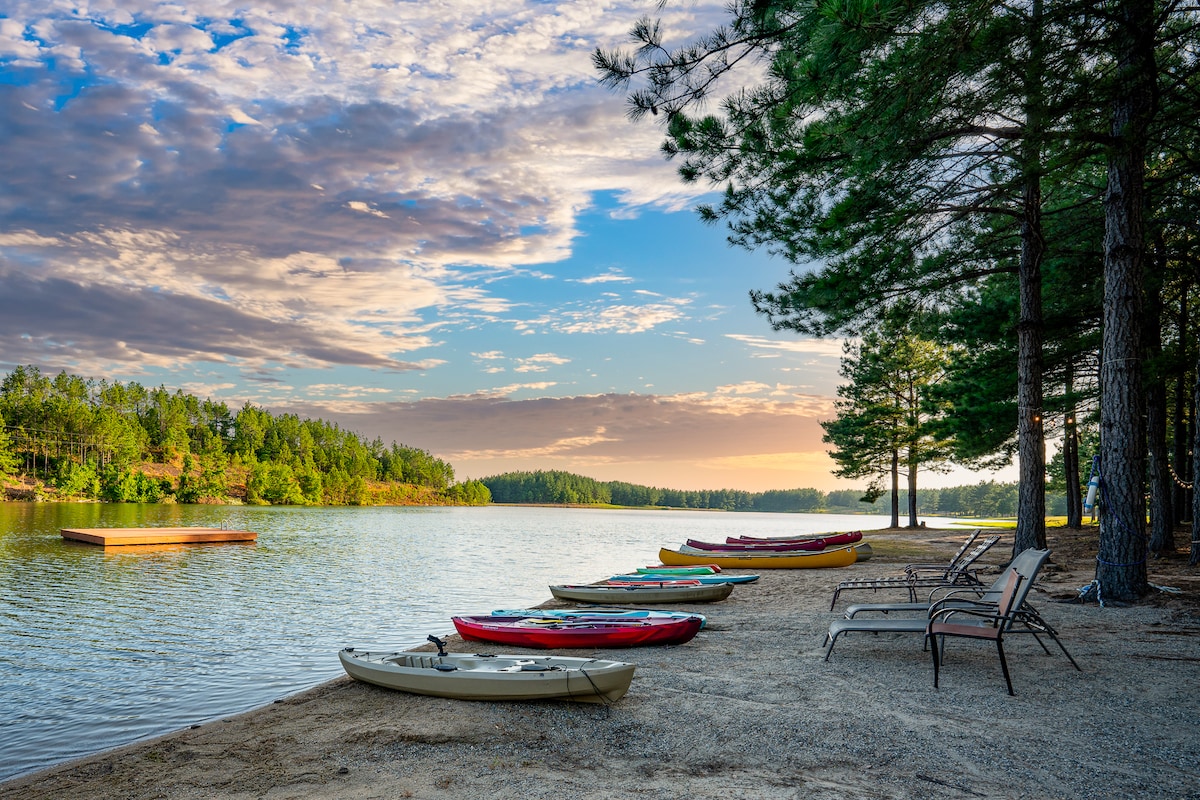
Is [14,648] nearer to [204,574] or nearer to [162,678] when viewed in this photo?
[162,678]

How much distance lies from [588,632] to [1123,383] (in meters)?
8.34

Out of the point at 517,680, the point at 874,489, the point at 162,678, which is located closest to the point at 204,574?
the point at 162,678

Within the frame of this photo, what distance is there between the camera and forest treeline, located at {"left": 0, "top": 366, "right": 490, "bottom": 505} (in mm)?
84938

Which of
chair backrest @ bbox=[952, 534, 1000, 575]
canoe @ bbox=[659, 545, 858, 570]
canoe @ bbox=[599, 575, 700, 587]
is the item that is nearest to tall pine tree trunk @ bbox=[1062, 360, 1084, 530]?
canoe @ bbox=[659, 545, 858, 570]

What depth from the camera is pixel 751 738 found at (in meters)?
5.25

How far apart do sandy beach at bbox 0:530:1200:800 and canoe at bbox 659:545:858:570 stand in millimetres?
11463

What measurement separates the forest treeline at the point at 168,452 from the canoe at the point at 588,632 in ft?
291

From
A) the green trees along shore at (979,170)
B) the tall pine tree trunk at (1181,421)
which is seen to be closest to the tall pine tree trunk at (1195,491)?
the green trees along shore at (979,170)

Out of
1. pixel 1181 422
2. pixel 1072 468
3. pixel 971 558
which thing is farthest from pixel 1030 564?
pixel 1072 468

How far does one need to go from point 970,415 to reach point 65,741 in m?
22.7

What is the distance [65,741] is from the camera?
7.28 metres

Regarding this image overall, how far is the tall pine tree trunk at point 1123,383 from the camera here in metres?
10.1

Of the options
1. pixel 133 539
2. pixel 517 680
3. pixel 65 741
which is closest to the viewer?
pixel 517 680

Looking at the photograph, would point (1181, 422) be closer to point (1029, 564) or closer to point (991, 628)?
point (1029, 564)
